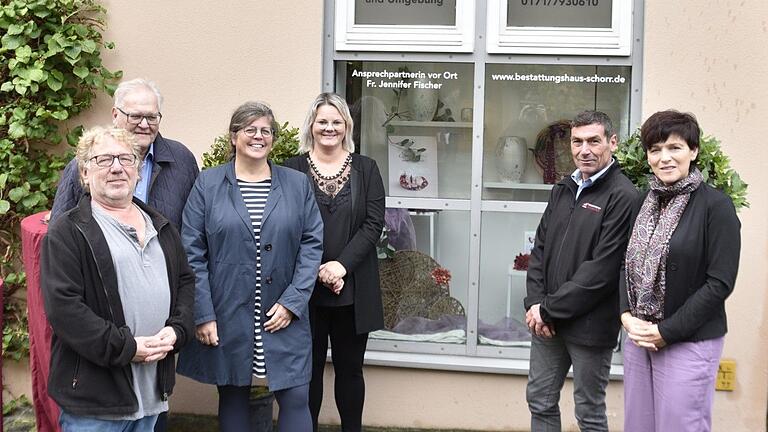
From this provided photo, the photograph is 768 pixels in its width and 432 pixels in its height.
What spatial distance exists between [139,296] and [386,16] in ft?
8.94

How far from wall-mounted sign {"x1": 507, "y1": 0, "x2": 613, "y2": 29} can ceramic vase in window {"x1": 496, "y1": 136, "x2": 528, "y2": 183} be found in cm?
70

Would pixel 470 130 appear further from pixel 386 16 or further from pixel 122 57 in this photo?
pixel 122 57

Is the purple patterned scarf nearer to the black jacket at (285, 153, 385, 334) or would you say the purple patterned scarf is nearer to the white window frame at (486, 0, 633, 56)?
the black jacket at (285, 153, 385, 334)

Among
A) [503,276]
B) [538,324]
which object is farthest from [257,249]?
[503,276]

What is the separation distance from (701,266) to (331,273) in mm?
1707

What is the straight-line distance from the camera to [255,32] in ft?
17.1

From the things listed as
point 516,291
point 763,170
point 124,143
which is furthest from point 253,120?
point 763,170

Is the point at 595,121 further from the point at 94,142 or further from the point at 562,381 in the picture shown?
the point at 94,142

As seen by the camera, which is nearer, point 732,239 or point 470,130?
point 732,239

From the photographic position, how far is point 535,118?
5289 millimetres

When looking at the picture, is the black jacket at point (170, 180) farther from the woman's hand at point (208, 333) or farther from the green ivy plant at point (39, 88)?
the green ivy plant at point (39, 88)

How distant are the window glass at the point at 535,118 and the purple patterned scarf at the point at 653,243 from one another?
171cm

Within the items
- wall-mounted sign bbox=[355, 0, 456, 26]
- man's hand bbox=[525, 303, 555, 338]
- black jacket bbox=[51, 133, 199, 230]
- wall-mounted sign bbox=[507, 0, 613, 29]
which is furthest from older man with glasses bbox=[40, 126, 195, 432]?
wall-mounted sign bbox=[507, 0, 613, 29]

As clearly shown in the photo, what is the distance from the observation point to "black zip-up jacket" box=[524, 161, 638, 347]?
3.75 metres
